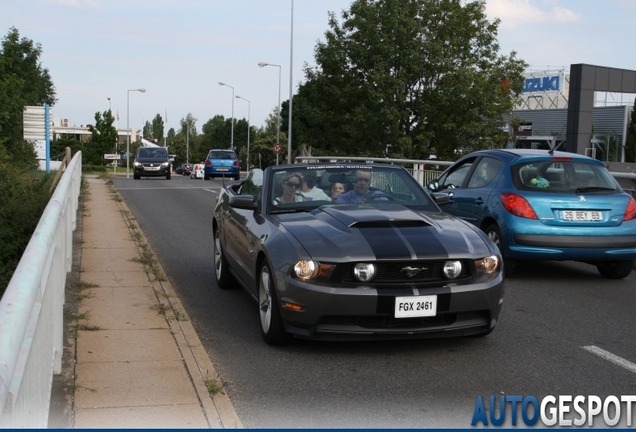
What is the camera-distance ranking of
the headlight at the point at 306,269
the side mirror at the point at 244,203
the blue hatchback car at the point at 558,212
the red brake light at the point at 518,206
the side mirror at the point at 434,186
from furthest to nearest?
the side mirror at the point at 434,186, the red brake light at the point at 518,206, the blue hatchback car at the point at 558,212, the side mirror at the point at 244,203, the headlight at the point at 306,269

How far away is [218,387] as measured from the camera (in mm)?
5141

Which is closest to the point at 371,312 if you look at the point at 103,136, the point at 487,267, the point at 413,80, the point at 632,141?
the point at 487,267

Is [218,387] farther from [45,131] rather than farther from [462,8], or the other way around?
[462,8]

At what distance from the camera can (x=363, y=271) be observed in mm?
5758

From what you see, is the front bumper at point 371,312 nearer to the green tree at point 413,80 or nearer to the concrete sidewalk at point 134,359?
the concrete sidewalk at point 134,359

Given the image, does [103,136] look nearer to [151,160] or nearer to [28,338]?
[151,160]

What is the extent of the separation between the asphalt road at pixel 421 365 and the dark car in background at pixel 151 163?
117 feet

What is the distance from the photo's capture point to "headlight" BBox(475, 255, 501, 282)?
6028 millimetres

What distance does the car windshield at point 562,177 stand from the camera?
931 centimetres

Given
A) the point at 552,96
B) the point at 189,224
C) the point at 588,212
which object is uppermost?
the point at 552,96

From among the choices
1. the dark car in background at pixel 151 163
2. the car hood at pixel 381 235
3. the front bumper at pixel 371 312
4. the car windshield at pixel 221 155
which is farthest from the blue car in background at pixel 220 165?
the front bumper at pixel 371 312

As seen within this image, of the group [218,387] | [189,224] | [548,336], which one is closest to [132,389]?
[218,387]

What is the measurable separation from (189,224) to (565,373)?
1079cm

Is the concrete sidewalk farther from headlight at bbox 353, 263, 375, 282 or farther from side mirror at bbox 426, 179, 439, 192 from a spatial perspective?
side mirror at bbox 426, 179, 439, 192
